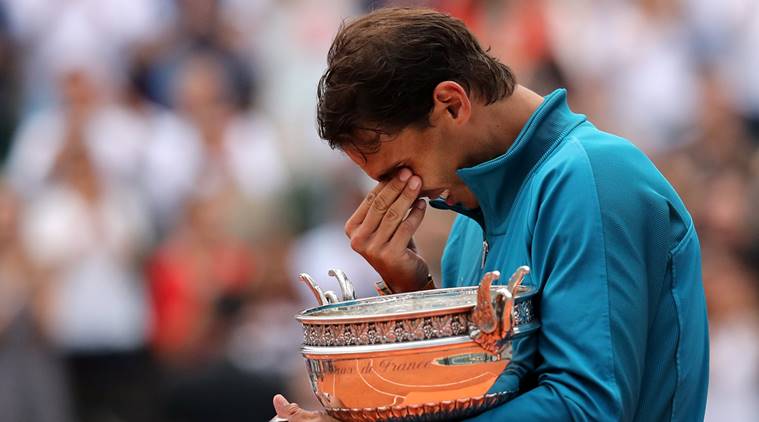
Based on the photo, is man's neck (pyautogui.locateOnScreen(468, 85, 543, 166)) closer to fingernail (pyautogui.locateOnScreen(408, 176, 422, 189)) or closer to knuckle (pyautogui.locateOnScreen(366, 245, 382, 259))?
fingernail (pyautogui.locateOnScreen(408, 176, 422, 189))

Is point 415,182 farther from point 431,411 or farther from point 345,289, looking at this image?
point 431,411

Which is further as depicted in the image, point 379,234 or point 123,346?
point 123,346

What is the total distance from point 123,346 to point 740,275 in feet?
9.67

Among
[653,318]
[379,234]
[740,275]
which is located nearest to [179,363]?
[740,275]

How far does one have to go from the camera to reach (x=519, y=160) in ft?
7.02

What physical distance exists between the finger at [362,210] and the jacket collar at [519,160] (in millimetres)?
175

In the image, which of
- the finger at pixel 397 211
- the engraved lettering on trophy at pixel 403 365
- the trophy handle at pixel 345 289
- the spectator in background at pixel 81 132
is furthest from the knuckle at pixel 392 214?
the spectator in background at pixel 81 132

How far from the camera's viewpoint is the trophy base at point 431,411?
188 cm

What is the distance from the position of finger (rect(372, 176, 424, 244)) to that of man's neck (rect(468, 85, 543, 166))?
0.12 metres

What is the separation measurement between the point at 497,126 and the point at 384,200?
0.25 metres

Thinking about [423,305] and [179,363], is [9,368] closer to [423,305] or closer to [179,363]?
[179,363]

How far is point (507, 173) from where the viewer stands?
2.15 metres

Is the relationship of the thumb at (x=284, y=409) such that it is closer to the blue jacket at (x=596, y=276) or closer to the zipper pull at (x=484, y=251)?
the blue jacket at (x=596, y=276)

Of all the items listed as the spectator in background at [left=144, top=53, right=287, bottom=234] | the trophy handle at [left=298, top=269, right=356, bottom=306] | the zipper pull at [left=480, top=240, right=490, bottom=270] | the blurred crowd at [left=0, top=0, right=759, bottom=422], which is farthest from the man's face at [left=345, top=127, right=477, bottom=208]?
the spectator in background at [left=144, top=53, right=287, bottom=234]
